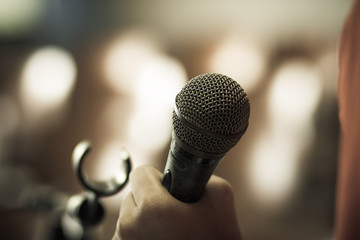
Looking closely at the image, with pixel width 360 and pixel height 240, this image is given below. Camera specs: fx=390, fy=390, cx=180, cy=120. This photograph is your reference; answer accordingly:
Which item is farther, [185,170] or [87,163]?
[87,163]

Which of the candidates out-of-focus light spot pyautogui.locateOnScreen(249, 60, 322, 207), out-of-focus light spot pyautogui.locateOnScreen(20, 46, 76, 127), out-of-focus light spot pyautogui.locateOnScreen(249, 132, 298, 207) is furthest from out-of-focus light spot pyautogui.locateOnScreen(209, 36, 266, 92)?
out-of-focus light spot pyautogui.locateOnScreen(20, 46, 76, 127)

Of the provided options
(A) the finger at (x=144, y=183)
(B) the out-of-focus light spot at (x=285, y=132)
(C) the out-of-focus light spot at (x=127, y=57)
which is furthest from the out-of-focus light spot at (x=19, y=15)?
(A) the finger at (x=144, y=183)

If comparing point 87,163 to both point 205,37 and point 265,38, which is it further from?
point 265,38

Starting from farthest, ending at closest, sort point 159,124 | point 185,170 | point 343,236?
1. point 159,124
2. point 343,236
3. point 185,170

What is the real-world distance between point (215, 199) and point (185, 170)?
0.09 metres

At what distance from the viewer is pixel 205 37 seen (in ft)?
13.6

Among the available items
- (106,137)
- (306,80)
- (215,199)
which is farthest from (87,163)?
(215,199)

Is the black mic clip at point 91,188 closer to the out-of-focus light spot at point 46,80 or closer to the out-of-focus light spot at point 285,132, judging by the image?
the out-of-focus light spot at point 285,132

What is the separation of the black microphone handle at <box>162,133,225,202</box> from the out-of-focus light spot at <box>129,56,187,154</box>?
10.1 feet

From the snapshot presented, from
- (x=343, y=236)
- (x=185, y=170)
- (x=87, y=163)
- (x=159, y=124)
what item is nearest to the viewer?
(x=185, y=170)

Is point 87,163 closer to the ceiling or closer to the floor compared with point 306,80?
closer to the floor

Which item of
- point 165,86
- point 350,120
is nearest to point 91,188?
point 350,120

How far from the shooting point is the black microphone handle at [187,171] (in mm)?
527

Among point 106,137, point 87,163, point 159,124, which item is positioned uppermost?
point 159,124
